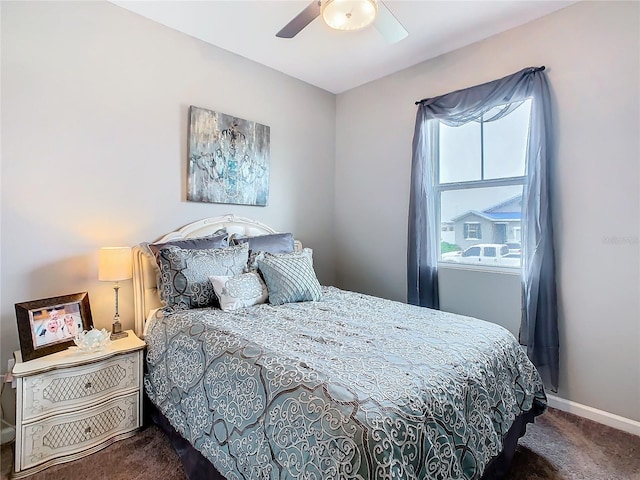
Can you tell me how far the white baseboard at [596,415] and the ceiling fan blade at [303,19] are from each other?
2.95 m

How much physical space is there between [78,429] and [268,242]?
1.65 meters

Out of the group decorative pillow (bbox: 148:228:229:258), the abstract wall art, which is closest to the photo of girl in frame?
decorative pillow (bbox: 148:228:229:258)

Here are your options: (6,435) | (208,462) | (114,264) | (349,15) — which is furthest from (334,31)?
(6,435)

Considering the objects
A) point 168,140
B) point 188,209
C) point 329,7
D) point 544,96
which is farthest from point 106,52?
point 544,96

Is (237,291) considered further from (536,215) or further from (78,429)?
(536,215)

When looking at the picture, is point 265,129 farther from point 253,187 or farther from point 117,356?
point 117,356

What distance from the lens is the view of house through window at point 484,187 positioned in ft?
8.38

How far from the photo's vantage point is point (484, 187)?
108 inches

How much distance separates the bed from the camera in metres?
1.02

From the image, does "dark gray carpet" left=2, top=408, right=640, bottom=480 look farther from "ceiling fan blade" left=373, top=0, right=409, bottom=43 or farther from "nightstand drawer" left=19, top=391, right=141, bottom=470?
"ceiling fan blade" left=373, top=0, right=409, bottom=43

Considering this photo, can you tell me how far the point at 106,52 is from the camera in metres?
2.29

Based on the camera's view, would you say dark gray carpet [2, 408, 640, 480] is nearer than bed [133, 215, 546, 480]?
No

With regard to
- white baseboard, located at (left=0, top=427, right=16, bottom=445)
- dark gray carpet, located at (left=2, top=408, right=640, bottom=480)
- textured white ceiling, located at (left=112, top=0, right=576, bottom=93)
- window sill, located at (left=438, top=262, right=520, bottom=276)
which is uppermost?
textured white ceiling, located at (left=112, top=0, right=576, bottom=93)

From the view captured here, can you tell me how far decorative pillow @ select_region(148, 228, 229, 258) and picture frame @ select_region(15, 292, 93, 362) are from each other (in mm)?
502
